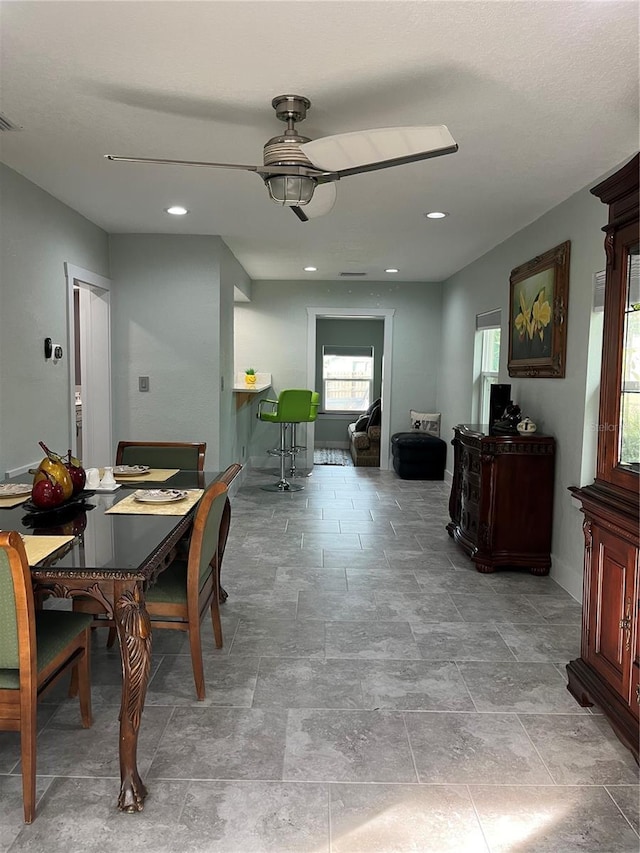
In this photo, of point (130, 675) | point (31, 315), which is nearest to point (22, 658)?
point (130, 675)

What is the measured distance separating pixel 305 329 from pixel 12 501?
234 inches

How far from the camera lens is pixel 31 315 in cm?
383

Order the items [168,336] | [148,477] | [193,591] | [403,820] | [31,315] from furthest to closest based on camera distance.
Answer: [168,336]
[31,315]
[148,477]
[193,591]
[403,820]

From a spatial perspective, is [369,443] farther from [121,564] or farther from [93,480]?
[121,564]

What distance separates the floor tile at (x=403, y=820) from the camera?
1.81m

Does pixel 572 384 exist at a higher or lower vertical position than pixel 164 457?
higher

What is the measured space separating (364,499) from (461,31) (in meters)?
5.06

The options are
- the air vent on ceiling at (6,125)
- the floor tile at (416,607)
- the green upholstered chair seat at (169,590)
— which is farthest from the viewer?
the floor tile at (416,607)

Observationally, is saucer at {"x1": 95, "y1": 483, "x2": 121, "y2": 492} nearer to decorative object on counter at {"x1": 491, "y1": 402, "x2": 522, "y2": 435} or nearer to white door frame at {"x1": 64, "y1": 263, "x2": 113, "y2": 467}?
white door frame at {"x1": 64, "y1": 263, "x2": 113, "y2": 467}

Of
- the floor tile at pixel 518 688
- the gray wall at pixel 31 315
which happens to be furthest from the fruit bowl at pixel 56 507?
the floor tile at pixel 518 688

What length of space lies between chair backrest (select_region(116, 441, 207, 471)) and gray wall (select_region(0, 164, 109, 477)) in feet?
2.01

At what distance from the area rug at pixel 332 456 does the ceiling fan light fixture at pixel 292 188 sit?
6643 millimetres

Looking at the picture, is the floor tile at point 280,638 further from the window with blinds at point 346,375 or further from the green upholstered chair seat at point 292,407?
the window with blinds at point 346,375

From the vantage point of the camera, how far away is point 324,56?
218cm
